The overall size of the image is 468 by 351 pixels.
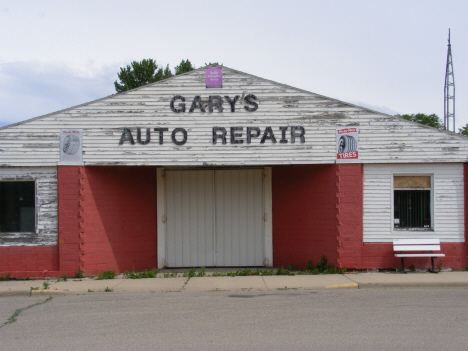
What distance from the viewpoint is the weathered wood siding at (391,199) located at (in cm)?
1071

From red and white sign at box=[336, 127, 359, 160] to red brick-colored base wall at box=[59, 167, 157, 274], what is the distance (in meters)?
4.86

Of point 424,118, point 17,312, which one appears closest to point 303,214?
point 17,312

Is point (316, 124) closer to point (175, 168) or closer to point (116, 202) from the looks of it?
point (175, 168)

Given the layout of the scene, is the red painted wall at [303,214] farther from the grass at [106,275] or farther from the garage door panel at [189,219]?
the grass at [106,275]

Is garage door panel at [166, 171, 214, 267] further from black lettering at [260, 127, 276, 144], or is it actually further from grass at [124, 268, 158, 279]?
black lettering at [260, 127, 276, 144]

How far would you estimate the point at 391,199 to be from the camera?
1073 cm

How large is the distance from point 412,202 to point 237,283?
465cm

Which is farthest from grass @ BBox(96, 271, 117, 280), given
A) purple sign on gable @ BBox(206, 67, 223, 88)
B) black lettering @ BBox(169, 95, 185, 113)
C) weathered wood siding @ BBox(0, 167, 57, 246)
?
purple sign on gable @ BBox(206, 67, 223, 88)

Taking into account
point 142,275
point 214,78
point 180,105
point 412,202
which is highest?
point 214,78

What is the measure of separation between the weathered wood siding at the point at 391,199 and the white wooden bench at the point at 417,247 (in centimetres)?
19

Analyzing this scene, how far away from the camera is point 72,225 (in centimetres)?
1058

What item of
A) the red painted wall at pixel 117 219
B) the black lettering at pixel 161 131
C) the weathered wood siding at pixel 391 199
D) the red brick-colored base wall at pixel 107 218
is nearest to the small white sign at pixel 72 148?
the red brick-colored base wall at pixel 107 218

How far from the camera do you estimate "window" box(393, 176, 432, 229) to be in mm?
10852

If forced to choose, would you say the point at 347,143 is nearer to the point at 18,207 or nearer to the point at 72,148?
the point at 72,148
